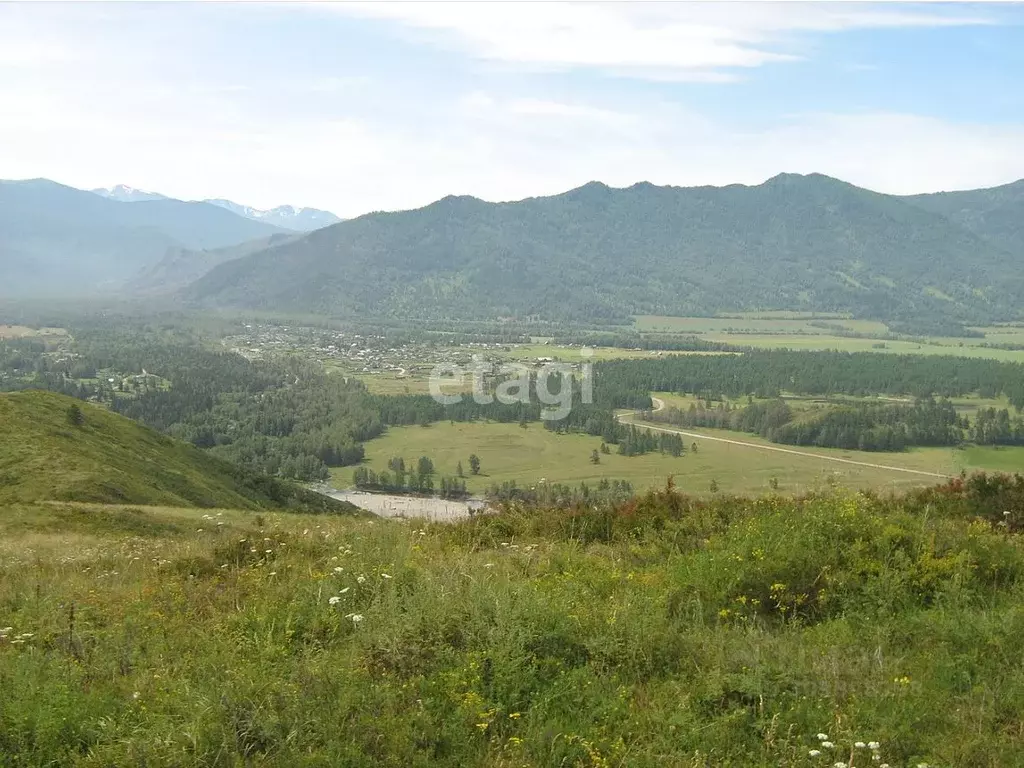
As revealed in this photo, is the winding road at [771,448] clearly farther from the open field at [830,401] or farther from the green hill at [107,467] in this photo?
the green hill at [107,467]

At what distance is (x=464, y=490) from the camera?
63.1 m

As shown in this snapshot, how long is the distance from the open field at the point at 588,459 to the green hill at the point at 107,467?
1813 centimetres

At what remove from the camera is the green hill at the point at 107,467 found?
2972 cm

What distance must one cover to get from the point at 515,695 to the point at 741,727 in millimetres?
1678

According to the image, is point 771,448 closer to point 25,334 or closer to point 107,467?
point 107,467

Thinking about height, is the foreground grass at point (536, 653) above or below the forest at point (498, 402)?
above

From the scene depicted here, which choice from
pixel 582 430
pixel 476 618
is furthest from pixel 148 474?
pixel 582 430

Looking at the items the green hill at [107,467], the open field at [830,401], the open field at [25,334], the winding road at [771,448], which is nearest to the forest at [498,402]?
the open field at [830,401]

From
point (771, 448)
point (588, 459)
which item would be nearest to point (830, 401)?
point (771, 448)

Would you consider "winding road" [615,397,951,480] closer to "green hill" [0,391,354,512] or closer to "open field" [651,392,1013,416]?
"open field" [651,392,1013,416]

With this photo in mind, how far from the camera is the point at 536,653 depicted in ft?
21.1

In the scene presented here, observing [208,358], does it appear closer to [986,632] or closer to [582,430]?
[582,430]

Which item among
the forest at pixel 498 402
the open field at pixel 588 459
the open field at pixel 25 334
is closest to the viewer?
the open field at pixel 588 459

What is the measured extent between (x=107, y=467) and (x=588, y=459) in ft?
144
